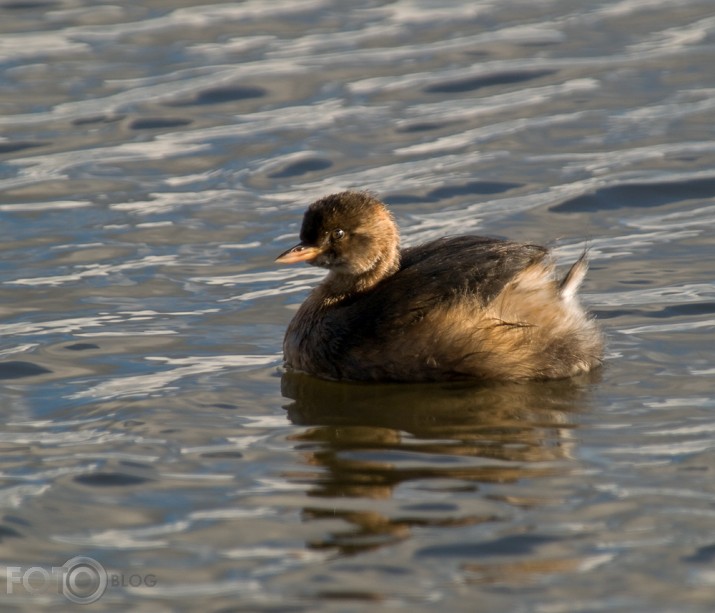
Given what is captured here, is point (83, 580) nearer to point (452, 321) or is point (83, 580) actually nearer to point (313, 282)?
point (452, 321)

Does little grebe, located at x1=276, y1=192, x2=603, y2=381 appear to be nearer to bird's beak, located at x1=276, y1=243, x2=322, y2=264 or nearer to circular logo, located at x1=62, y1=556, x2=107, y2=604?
bird's beak, located at x1=276, y1=243, x2=322, y2=264

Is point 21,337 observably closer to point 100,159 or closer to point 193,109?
point 100,159

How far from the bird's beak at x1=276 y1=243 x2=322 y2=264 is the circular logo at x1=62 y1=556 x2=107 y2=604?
2.42 meters

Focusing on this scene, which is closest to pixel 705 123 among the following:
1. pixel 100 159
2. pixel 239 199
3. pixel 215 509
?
pixel 239 199

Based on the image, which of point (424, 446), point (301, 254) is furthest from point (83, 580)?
point (301, 254)

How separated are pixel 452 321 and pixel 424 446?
86 centimetres

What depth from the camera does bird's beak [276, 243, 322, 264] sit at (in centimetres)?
729

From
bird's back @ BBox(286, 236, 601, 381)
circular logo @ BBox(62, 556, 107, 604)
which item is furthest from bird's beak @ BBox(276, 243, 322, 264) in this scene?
circular logo @ BBox(62, 556, 107, 604)

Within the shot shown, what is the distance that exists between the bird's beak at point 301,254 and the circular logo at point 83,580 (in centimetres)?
242

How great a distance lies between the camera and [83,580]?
16.7ft

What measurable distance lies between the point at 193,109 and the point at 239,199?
1745mm

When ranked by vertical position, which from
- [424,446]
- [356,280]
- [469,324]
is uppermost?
[356,280]

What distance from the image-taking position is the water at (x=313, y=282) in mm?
5133

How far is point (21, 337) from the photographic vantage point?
7.72 meters
